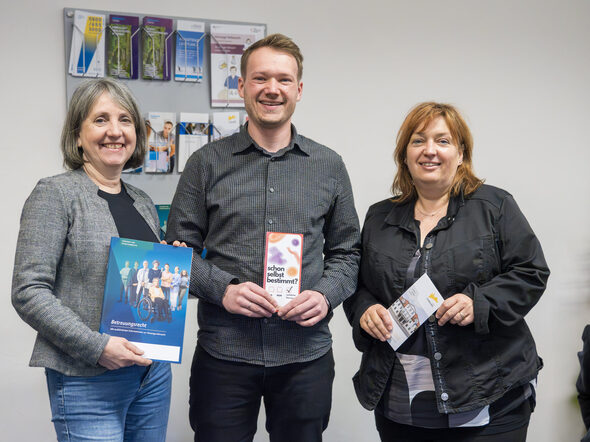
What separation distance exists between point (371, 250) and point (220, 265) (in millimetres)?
540

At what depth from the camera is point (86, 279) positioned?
1.60 meters

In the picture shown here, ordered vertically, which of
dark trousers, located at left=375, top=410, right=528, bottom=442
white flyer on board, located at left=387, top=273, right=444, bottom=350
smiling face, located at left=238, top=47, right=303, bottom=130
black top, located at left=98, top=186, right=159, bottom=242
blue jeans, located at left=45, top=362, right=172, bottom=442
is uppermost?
smiling face, located at left=238, top=47, right=303, bottom=130

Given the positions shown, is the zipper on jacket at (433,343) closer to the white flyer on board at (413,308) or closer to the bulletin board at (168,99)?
the white flyer on board at (413,308)

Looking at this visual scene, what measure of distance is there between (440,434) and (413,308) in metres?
0.43

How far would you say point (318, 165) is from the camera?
6.54 ft

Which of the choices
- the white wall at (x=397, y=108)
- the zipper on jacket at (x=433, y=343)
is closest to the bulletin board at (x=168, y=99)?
the white wall at (x=397, y=108)

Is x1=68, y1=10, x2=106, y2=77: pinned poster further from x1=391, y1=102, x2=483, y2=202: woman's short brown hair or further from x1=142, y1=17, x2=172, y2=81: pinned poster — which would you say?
x1=391, y1=102, x2=483, y2=202: woman's short brown hair

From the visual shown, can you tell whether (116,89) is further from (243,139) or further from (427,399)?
(427,399)

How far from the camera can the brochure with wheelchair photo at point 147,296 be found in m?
1.61

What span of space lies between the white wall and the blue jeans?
1123mm

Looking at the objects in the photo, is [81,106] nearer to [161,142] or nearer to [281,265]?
[281,265]

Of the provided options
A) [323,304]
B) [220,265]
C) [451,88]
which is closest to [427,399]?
[323,304]

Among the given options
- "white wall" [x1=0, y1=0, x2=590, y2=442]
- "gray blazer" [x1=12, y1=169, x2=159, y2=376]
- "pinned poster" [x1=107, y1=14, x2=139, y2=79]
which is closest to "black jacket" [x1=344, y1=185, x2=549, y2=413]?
"gray blazer" [x1=12, y1=169, x2=159, y2=376]

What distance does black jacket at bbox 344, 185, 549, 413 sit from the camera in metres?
1.80
